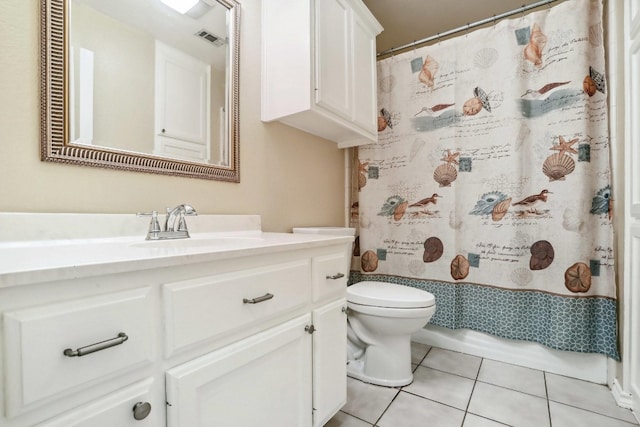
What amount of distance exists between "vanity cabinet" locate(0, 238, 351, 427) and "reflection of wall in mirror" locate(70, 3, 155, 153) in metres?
0.61

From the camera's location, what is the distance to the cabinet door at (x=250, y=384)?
0.64 m

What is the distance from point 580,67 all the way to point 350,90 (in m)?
1.16

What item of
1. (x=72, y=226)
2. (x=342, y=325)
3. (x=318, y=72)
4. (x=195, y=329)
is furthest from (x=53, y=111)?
(x=342, y=325)

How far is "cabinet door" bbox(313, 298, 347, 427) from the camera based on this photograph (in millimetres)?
1008

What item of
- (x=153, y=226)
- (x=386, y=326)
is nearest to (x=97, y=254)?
(x=153, y=226)

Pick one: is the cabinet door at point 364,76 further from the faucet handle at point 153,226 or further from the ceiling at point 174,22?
the faucet handle at point 153,226

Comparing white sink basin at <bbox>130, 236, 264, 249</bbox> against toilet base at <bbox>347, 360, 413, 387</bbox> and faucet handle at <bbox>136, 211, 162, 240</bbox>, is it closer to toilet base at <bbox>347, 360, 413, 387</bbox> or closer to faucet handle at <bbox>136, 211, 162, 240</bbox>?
Result: faucet handle at <bbox>136, 211, 162, 240</bbox>

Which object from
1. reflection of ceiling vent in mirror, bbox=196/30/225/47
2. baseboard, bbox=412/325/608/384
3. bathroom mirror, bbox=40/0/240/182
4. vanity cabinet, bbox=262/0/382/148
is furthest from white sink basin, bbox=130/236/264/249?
baseboard, bbox=412/325/608/384

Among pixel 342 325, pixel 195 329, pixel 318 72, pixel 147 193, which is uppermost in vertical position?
pixel 318 72

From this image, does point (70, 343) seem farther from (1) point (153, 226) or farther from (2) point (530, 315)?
(2) point (530, 315)

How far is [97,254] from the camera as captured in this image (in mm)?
625

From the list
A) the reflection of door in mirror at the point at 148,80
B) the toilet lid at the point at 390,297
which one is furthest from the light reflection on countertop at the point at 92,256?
the toilet lid at the point at 390,297

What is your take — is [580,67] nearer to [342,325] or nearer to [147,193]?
[342,325]

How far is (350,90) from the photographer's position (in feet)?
5.34
